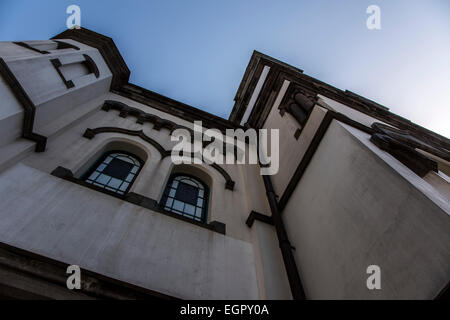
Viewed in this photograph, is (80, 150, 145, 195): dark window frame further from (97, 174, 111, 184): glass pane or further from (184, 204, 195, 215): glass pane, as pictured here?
(184, 204, 195, 215): glass pane

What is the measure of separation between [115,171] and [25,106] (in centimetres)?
243

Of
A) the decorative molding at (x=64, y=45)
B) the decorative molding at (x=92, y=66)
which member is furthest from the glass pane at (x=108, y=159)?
the decorative molding at (x=64, y=45)

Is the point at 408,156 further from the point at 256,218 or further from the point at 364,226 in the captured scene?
the point at 256,218

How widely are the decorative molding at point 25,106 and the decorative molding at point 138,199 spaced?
787 millimetres

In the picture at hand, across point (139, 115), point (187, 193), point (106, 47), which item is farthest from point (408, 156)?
point (106, 47)

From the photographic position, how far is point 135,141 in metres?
8.03

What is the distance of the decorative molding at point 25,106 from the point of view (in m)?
5.11

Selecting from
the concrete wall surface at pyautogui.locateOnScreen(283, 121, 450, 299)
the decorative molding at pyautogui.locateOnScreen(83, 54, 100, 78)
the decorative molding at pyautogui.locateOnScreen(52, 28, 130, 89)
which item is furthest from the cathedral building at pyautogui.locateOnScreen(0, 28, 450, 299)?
the decorative molding at pyautogui.locateOnScreen(52, 28, 130, 89)

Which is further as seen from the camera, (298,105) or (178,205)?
(298,105)

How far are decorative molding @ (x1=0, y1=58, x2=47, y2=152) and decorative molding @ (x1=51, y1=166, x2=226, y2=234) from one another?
31.0 inches

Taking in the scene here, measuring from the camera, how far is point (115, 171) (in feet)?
22.6

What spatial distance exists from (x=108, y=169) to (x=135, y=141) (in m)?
1.47

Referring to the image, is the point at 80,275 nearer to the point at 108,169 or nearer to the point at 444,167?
the point at 108,169
